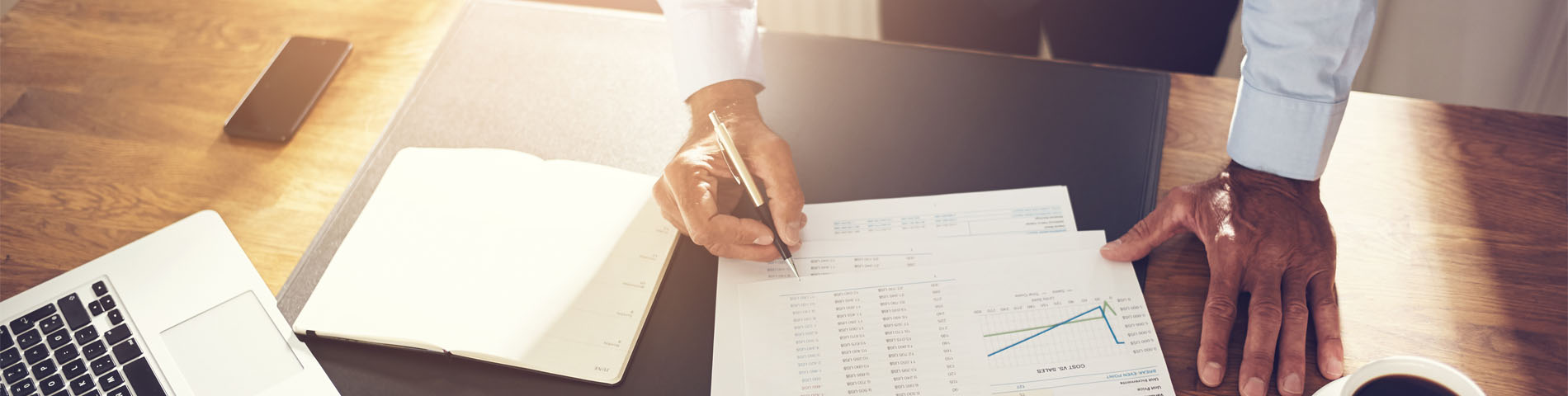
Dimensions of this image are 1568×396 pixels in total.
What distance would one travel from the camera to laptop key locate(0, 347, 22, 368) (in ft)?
2.62

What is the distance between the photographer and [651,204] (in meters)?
0.92

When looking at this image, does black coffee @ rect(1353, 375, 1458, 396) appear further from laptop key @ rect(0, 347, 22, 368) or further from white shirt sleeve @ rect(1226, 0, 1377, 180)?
laptop key @ rect(0, 347, 22, 368)

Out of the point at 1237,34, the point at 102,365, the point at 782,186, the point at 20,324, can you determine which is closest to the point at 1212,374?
the point at 782,186

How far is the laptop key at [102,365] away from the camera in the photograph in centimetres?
80

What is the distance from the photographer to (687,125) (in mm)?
1034

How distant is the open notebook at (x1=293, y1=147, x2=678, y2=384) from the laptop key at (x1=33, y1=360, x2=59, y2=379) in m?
0.21

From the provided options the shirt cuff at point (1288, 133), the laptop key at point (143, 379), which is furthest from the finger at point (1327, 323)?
the laptop key at point (143, 379)

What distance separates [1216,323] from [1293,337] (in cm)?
7

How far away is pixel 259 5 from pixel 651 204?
73cm

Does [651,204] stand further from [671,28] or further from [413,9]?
[413,9]

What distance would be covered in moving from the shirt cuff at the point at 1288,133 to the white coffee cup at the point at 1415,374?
30cm

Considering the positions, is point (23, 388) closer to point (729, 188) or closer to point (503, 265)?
point (503, 265)

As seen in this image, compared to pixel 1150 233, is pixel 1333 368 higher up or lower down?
lower down

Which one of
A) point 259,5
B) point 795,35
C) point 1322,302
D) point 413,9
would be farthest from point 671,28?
point 1322,302
